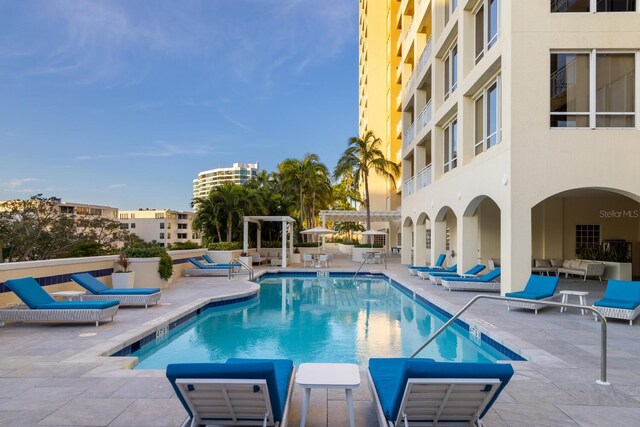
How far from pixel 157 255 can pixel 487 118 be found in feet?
36.9

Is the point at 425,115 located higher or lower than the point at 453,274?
higher

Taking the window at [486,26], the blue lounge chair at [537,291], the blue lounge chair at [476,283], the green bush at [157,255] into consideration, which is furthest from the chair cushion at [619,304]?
the green bush at [157,255]

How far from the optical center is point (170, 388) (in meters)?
4.71

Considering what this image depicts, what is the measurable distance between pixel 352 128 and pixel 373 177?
39361mm

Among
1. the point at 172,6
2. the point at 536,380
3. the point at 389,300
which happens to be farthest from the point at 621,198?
the point at 172,6

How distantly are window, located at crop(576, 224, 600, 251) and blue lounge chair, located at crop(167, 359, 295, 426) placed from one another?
58.7 ft

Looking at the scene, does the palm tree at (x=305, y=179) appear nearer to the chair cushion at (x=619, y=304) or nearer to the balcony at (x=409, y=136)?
the balcony at (x=409, y=136)

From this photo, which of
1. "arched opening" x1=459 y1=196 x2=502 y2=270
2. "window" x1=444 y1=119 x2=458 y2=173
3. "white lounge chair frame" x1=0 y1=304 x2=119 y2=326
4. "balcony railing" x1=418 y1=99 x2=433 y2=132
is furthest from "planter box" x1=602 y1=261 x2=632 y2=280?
"white lounge chair frame" x1=0 y1=304 x2=119 y2=326

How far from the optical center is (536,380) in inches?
198

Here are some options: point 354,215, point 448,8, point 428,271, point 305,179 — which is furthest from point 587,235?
point 305,179

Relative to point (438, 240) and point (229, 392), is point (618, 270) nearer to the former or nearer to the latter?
point (438, 240)

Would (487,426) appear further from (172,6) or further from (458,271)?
(172,6)

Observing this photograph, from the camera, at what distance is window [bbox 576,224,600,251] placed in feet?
57.4

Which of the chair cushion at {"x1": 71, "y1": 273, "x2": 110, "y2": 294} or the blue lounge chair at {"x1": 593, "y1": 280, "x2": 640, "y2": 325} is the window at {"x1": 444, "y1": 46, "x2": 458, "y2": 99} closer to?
the blue lounge chair at {"x1": 593, "y1": 280, "x2": 640, "y2": 325}
